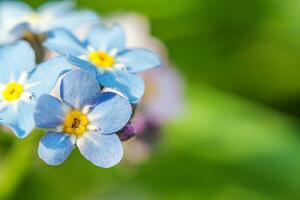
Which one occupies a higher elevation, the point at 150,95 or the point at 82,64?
the point at 82,64

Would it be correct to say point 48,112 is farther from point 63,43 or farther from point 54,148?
point 63,43

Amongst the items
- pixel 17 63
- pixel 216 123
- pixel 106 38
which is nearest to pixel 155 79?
pixel 216 123

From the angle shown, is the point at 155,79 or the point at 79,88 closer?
the point at 79,88

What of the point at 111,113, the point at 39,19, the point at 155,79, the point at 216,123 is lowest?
the point at 216,123

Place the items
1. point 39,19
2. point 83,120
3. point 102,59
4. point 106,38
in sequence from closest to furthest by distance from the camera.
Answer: point 83,120 < point 102,59 < point 106,38 < point 39,19

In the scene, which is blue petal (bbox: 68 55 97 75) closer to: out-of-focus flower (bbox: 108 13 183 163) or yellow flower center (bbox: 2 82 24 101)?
yellow flower center (bbox: 2 82 24 101)

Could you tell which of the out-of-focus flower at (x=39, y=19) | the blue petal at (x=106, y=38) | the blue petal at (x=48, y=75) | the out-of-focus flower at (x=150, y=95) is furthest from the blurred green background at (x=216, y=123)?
the blue petal at (x=48, y=75)

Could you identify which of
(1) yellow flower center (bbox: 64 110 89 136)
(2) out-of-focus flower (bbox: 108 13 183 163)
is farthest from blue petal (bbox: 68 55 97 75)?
(2) out-of-focus flower (bbox: 108 13 183 163)
